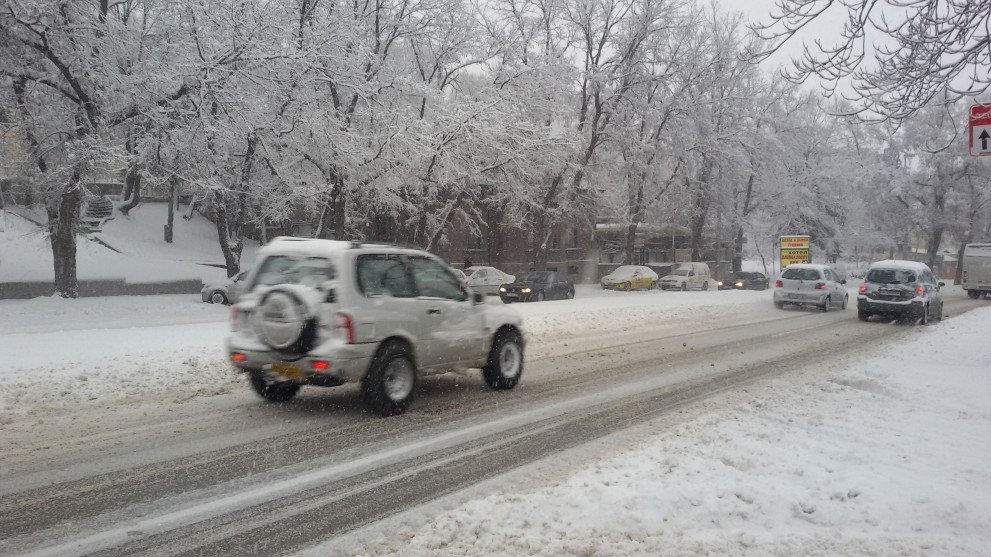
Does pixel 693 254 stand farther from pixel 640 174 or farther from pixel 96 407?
pixel 96 407

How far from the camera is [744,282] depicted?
42406 millimetres

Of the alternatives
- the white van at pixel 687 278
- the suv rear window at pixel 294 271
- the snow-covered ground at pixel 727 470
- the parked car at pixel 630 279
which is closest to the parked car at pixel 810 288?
the snow-covered ground at pixel 727 470

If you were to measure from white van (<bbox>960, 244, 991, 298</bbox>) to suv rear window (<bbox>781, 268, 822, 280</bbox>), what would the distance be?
18.9m

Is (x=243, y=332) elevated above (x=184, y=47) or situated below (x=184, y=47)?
below

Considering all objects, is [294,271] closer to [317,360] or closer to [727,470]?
[317,360]

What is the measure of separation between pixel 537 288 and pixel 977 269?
2492 centimetres

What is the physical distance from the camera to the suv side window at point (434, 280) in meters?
8.42

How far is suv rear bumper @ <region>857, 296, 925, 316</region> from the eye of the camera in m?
20.7

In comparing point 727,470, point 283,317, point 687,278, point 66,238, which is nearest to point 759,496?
point 727,470

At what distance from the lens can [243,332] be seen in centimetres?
771

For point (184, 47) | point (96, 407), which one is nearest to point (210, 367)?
point (96, 407)

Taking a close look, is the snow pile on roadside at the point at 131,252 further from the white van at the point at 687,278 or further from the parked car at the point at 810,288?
the white van at the point at 687,278

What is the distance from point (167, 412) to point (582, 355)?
24.8 feet

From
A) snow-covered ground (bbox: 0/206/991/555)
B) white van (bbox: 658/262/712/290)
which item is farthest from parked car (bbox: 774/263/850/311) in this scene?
white van (bbox: 658/262/712/290)
